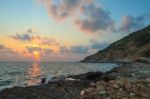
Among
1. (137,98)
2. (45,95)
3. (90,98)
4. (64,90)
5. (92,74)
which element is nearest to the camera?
(137,98)

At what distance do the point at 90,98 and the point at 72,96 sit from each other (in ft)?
11.4

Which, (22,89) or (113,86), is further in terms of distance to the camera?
(22,89)

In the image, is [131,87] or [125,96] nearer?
[125,96]

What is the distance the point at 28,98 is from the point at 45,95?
6.34 feet

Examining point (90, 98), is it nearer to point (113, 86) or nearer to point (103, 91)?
point (103, 91)

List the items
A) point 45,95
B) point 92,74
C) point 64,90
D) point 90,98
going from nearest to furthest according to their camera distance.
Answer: point 90,98 → point 45,95 → point 64,90 → point 92,74

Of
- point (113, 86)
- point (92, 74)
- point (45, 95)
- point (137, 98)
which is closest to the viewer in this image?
point (137, 98)

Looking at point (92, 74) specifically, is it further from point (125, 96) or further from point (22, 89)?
point (125, 96)

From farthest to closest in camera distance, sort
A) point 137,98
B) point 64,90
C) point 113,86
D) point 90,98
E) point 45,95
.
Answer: point 64,90 → point 45,95 → point 113,86 → point 90,98 → point 137,98

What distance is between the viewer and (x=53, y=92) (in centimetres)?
2805

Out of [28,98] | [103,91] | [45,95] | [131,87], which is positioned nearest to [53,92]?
[45,95]

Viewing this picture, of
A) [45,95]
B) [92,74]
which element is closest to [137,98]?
[45,95]

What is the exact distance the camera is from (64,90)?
29.2 metres

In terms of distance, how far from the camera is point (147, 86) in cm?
2408
